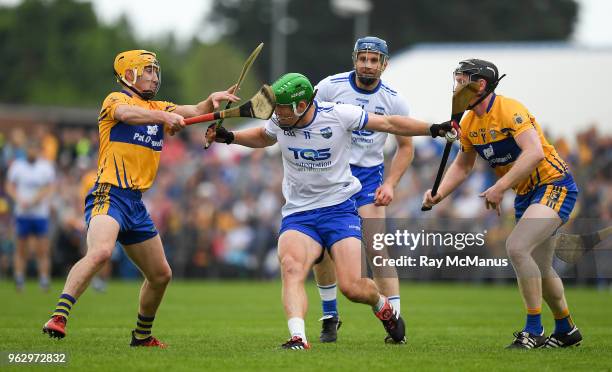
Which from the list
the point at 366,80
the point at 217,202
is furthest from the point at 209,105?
the point at 217,202

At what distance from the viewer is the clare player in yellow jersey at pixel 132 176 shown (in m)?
9.55

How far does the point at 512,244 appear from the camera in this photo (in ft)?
31.9

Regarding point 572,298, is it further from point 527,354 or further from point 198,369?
point 198,369

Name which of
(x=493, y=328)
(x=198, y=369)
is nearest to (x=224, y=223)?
(x=493, y=328)

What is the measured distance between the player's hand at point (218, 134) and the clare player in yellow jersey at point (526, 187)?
6.47 feet

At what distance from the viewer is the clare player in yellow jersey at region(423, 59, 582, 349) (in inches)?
381

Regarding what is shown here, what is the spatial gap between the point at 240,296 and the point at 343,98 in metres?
8.39

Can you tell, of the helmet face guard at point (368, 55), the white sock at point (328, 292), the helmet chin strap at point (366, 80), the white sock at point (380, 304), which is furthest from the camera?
the white sock at point (328, 292)

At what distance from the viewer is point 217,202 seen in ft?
84.2

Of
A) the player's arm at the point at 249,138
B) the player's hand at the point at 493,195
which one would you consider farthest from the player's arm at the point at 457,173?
the player's arm at the point at 249,138

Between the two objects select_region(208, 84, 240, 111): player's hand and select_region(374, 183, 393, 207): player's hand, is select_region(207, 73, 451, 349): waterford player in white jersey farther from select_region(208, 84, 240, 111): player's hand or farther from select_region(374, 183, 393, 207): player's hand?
select_region(374, 183, 393, 207): player's hand

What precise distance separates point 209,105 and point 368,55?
1.78 m

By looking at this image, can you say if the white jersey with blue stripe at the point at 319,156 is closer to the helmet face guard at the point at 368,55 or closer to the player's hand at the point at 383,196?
the player's hand at the point at 383,196

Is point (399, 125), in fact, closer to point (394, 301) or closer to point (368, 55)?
point (368, 55)
